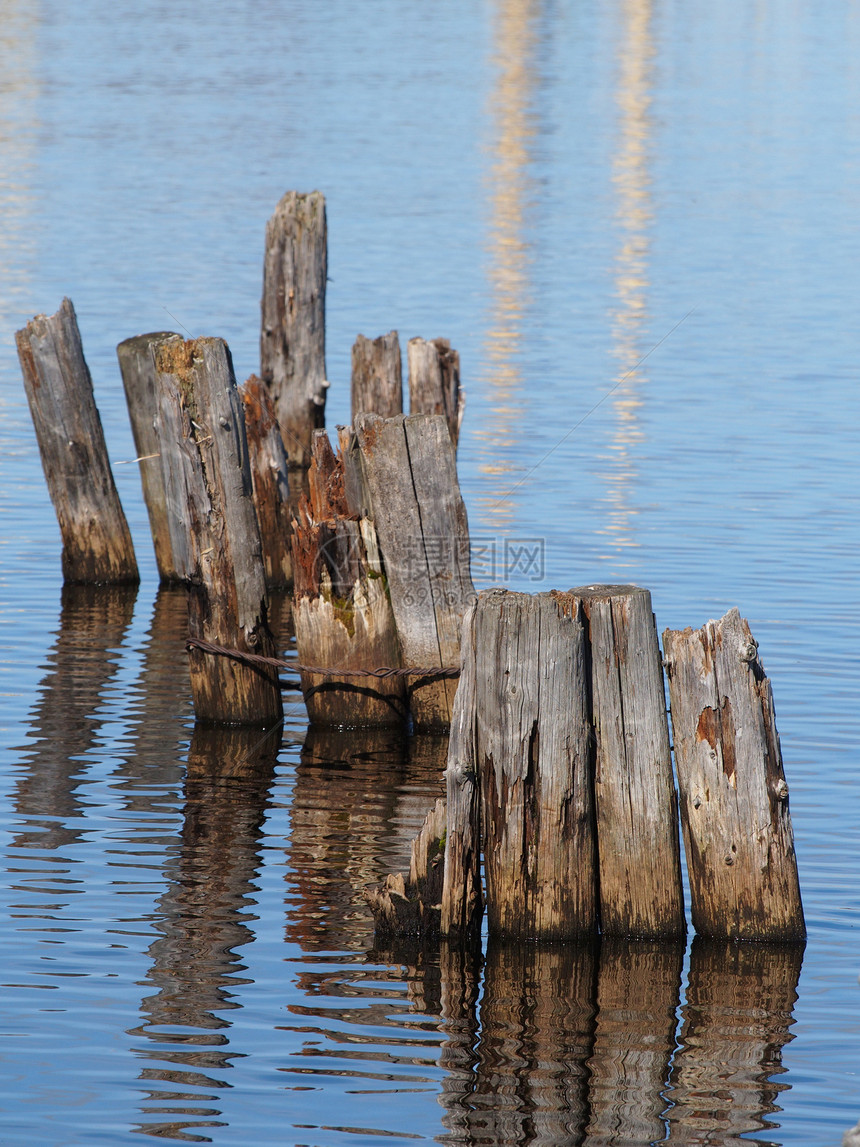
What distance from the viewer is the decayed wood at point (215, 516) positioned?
11.0m

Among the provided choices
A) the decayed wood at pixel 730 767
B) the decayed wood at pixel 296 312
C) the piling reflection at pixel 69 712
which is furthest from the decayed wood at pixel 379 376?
the decayed wood at pixel 730 767

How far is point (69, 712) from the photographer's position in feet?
38.6

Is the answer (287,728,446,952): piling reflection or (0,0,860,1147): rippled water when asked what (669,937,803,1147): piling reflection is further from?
(287,728,446,952): piling reflection

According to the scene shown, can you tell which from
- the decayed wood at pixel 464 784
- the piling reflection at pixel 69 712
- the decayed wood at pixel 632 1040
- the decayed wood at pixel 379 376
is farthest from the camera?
the decayed wood at pixel 379 376

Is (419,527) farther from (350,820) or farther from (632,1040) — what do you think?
(632,1040)

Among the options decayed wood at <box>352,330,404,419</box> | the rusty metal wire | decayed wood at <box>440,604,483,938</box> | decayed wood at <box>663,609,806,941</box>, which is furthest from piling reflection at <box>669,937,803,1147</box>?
decayed wood at <box>352,330,404,419</box>

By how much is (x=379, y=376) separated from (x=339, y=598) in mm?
5003

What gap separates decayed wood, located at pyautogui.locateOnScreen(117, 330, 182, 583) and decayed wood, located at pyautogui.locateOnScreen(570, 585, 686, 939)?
7017 millimetres

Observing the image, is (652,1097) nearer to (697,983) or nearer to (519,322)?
(697,983)

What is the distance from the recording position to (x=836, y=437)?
20.0 m

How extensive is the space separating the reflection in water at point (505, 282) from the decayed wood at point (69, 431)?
4071 mm

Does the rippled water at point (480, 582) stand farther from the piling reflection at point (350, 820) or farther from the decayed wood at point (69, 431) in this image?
the decayed wood at point (69, 431)

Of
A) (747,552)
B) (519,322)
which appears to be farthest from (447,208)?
(747,552)

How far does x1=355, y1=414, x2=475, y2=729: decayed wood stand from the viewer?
34.7 ft
